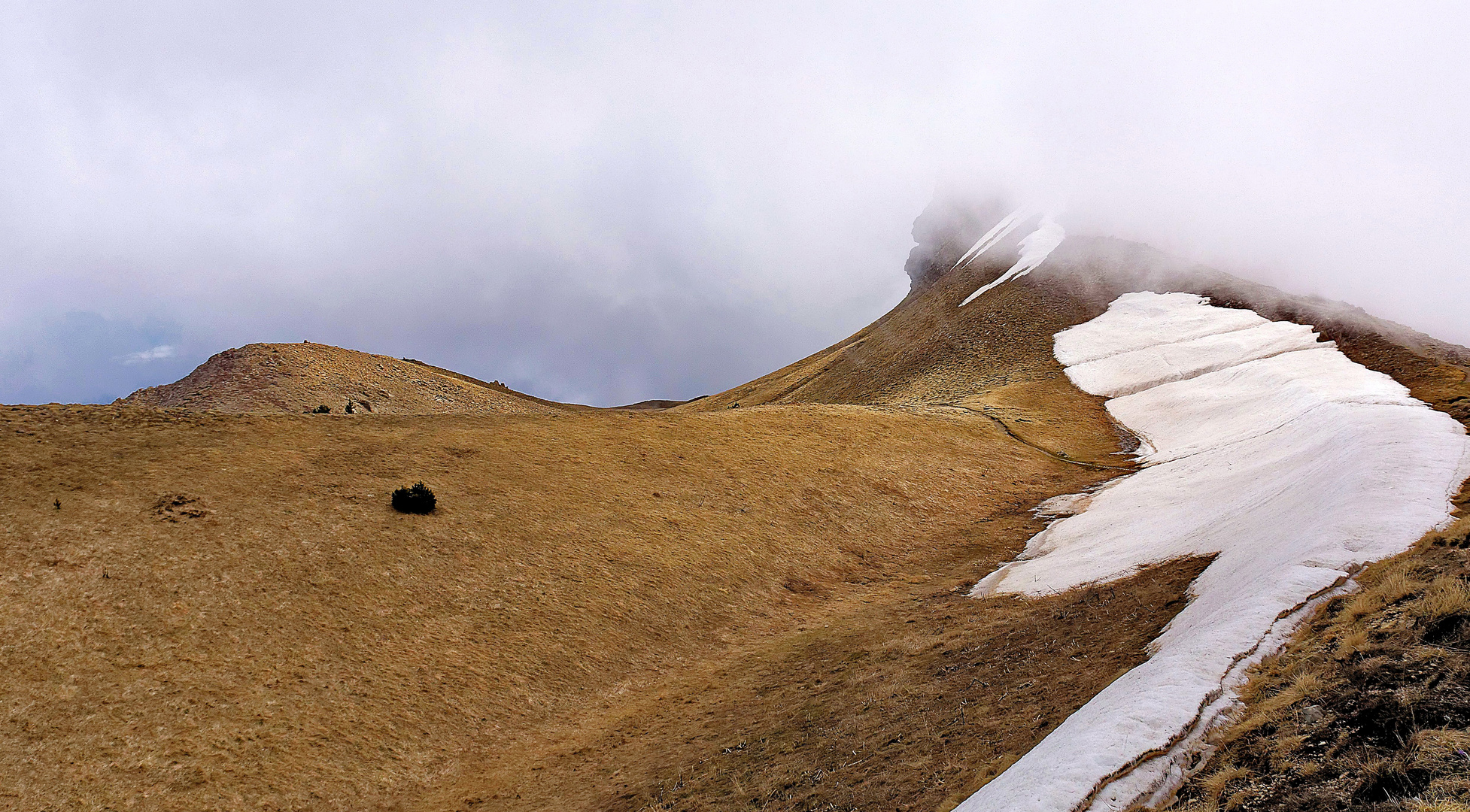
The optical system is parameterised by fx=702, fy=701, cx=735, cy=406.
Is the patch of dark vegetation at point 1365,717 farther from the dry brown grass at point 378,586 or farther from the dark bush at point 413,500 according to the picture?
the dark bush at point 413,500

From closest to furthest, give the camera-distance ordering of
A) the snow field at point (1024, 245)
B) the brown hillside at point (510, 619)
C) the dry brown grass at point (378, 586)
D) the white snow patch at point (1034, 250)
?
1. the brown hillside at point (510, 619)
2. the dry brown grass at point (378, 586)
3. the white snow patch at point (1034, 250)
4. the snow field at point (1024, 245)

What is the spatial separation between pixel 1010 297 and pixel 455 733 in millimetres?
73328

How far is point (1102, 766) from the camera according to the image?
8.24 m

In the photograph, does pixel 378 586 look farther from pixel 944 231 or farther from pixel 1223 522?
pixel 944 231

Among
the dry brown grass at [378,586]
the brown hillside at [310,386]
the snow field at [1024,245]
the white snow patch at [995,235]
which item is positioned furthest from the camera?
the white snow patch at [995,235]

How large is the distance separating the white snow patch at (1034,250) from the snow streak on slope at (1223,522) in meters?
32.3

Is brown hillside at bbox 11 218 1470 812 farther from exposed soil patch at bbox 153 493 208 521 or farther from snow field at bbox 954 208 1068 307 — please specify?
snow field at bbox 954 208 1068 307

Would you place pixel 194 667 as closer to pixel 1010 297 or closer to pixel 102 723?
pixel 102 723

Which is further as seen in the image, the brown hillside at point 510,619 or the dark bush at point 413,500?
the dark bush at point 413,500

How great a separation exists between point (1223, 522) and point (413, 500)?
85.3 ft

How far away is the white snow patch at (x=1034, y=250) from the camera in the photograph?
84.4m

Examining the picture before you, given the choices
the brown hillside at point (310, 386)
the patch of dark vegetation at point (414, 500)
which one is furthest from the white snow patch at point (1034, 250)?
the patch of dark vegetation at point (414, 500)

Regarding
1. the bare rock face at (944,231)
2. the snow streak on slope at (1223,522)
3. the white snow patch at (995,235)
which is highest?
the bare rock face at (944,231)

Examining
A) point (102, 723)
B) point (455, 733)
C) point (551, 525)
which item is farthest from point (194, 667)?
point (551, 525)
